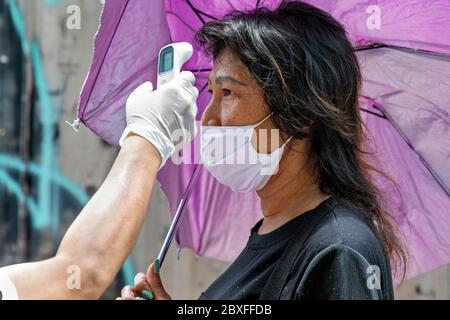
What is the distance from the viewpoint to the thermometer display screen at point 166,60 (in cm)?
186

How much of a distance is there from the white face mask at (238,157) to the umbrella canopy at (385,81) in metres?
0.35

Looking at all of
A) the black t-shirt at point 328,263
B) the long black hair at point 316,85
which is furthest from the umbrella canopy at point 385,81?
the black t-shirt at point 328,263

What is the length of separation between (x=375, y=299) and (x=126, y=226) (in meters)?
0.58

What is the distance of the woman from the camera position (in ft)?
5.97

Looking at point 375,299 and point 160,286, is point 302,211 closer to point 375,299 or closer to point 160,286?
point 375,299

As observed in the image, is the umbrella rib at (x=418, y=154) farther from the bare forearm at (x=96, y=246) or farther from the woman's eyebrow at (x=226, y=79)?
the bare forearm at (x=96, y=246)

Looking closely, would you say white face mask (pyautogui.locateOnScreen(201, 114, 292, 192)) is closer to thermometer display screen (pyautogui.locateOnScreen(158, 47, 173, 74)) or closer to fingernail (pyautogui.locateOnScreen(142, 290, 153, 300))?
thermometer display screen (pyautogui.locateOnScreen(158, 47, 173, 74))

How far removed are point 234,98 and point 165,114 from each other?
324 millimetres

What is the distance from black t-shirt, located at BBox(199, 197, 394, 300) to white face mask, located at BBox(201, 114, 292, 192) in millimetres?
184

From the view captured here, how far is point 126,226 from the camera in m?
1.39

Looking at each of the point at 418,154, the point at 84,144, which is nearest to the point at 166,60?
the point at 418,154

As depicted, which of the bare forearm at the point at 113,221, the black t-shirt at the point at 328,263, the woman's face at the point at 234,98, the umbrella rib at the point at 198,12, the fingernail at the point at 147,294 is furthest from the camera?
the umbrella rib at the point at 198,12

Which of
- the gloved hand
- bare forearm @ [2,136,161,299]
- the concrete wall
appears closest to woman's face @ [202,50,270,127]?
the gloved hand
